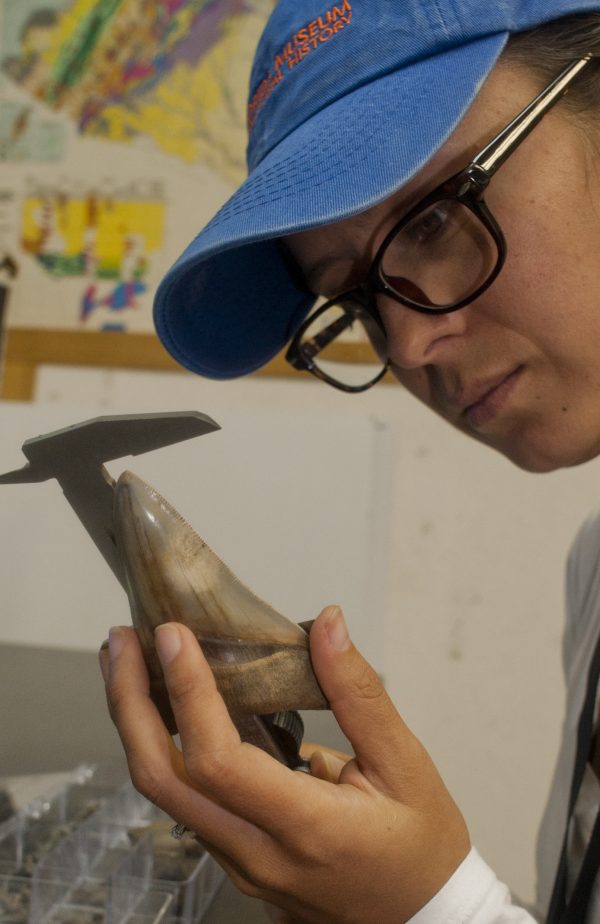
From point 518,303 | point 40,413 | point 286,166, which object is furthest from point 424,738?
point 286,166

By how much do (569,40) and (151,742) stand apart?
1.70 feet

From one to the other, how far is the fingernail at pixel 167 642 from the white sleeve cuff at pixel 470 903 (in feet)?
0.69

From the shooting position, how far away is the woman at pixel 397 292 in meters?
0.42

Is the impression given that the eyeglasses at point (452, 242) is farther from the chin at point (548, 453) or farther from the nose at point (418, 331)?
the chin at point (548, 453)

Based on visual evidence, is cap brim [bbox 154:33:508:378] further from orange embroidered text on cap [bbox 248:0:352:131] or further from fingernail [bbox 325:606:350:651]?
fingernail [bbox 325:606:350:651]

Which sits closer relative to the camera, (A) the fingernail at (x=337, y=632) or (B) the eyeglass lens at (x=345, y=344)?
(A) the fingernail at (x=337, y=632)

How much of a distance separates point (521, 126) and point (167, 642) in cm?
40

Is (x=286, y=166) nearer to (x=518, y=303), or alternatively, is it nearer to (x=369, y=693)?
(x=518, y=303)

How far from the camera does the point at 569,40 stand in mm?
548

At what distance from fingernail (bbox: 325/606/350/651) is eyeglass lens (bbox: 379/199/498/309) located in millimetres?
265

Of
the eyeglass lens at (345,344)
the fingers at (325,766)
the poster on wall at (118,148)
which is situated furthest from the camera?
the poster on wall at (118,148)

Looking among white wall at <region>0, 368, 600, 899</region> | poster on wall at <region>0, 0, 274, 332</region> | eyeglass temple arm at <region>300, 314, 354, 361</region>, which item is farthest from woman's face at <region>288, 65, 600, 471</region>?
poster on wall at <region>0, 0, 274, 332</region>

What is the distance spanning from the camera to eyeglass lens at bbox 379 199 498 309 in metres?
0.57

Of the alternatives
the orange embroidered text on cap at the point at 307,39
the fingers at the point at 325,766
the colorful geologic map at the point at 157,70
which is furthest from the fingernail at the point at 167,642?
the colorful geologic map at the point at 157,70
